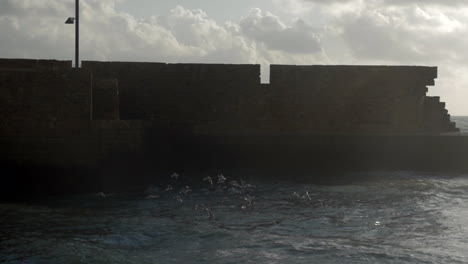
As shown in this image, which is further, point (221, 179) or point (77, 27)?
point (77, 27)

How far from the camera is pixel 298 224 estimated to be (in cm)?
663

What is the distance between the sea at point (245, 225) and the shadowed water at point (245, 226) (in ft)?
0.03

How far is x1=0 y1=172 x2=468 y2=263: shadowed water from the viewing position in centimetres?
528

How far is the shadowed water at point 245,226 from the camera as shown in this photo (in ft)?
17.3

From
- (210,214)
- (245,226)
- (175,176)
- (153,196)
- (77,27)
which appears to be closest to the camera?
(245,226)

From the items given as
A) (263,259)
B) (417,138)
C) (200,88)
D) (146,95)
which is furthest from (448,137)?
(263,259)

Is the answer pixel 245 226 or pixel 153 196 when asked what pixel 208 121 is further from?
pixel 245 226

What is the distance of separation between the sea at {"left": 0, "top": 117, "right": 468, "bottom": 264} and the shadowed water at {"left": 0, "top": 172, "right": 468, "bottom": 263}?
0.4 inches

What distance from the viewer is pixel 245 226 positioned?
→ 6.51m

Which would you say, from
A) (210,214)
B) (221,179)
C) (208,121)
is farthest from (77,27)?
(210,214)

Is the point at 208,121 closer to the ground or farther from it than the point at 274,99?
closer to the ground

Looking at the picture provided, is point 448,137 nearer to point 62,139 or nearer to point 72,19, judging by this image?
point 62,139

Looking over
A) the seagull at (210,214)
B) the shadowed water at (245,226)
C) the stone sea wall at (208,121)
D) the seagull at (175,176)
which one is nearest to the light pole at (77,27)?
the stone sea wall at (208,121)

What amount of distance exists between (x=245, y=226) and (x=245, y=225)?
2.3 inches
